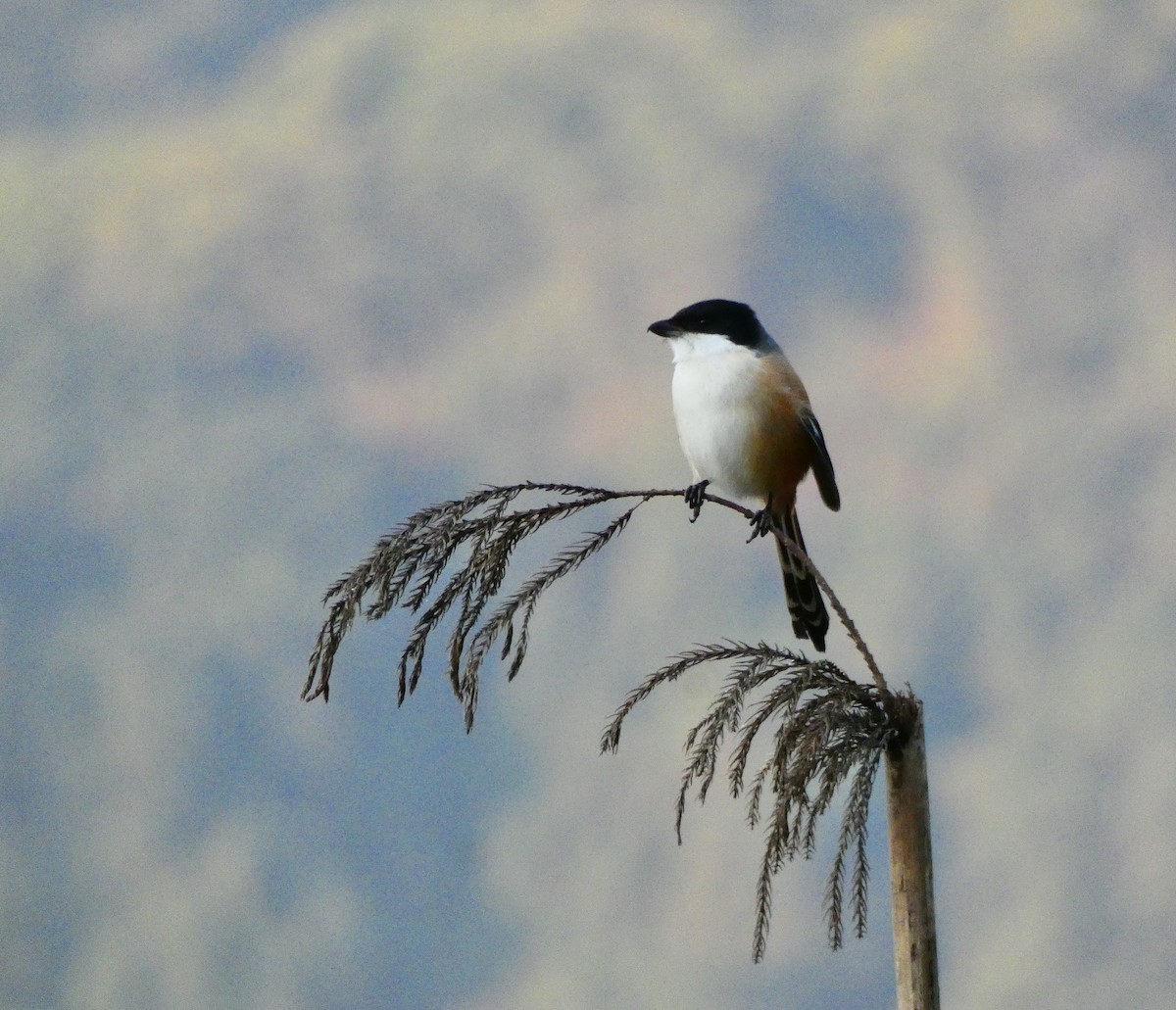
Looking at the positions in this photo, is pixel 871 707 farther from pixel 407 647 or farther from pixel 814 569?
pixel 407 647

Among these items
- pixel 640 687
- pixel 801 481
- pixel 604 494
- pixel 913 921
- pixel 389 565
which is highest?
pixel 801 481

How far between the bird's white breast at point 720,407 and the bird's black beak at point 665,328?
29 millimetres

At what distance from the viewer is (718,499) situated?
2115 millimetres

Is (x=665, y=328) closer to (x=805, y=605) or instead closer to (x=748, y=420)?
(x=748, y=420)

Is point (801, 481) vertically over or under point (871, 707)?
over

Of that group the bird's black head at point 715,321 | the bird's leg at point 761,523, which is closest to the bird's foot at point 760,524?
the bird's leg at point 761,523

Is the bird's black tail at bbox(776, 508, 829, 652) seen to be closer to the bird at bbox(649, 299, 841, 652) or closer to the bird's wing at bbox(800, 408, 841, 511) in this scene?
the bird at bbox(649, 299, 841, 652)

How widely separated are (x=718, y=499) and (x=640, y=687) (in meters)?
0.41

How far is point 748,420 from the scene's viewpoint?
2.73 metres

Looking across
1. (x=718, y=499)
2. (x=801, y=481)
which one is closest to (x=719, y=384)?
(x=801, y=481)

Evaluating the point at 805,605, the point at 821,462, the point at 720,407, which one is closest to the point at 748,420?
Result: the point at 720,407

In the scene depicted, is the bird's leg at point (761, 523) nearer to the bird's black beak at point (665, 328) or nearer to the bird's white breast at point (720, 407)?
the bird's white breast at point (720, 407)

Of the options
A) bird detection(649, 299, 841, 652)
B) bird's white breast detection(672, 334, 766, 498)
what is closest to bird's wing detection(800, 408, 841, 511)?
bird detection(649, 299, 841, 652)

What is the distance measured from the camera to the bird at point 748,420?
107 inches
